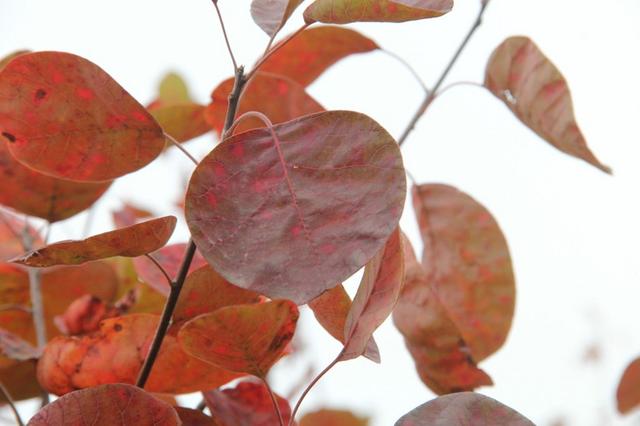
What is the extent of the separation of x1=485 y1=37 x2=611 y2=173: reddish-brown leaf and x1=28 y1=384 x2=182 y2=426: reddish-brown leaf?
1.53 ft

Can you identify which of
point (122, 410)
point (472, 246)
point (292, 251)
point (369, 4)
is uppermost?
point (369, 4)

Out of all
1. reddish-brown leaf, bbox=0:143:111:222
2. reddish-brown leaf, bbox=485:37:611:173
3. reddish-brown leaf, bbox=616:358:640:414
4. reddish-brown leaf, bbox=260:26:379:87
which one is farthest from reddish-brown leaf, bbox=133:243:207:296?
reddish-brown leaf, bbox=616:358:640:414

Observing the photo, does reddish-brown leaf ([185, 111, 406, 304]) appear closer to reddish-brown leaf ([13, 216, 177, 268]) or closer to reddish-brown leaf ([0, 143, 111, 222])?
reddish-brown leaf ([13, 216, 177, 268])

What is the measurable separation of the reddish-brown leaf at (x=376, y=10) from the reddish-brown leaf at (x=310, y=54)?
0.36m

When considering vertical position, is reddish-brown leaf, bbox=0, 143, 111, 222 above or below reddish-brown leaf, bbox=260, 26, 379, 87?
below

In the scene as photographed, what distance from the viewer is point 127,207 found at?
4.18ft

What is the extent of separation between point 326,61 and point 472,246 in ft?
0.84

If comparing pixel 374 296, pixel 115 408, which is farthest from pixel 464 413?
pixel 115 408

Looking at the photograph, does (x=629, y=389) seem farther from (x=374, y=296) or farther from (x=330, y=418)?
(x=374, y=296)

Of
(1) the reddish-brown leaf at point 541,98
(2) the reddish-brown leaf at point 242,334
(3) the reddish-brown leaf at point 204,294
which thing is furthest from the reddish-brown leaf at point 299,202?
(1) the reddish-brown leaf at point 541,98

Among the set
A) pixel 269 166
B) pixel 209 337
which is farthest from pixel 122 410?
pixel 269 166

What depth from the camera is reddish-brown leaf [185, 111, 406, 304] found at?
18.7 inches

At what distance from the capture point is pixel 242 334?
0.53m

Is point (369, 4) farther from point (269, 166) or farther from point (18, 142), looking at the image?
point (18, 142)
